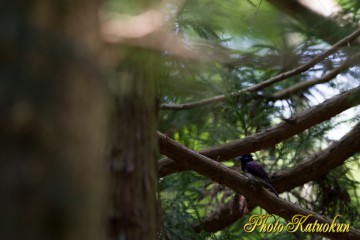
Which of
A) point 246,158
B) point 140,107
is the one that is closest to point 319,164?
point 246,158

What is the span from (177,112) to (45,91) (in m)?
5.60

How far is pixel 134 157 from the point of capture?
8.71 ft

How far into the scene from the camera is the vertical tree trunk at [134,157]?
2570mm

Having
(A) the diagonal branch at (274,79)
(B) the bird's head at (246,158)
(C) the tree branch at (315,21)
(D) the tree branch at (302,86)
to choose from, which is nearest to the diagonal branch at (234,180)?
(B) the bird's head at (246,158)

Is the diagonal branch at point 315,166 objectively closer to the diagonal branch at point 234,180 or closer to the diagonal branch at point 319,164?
the diagonal branch at point 319,164

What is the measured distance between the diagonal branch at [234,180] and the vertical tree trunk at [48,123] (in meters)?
3.15

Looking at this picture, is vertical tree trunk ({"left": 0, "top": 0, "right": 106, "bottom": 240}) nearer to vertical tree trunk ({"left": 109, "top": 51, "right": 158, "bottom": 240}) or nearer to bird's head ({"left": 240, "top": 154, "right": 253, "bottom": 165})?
vertical tree trunk ({"left": 109, "top": 51, "right": 158, "bottom": 240})

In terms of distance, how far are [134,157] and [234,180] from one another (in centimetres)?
249

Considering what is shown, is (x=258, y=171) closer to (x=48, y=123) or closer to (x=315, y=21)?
(x=315, y=21)

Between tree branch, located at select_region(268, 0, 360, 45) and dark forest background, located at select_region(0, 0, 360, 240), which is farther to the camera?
tree branch, located at select_region(268, 0, 360, 45)

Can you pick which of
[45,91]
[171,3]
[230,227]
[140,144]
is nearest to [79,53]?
[45,91]

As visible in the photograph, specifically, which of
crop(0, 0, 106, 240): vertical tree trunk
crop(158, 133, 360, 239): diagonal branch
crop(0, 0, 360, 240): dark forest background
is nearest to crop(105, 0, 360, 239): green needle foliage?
crop(0, 0, 360, 240): dark forest background

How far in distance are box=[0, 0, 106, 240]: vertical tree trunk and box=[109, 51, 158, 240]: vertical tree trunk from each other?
0.79m

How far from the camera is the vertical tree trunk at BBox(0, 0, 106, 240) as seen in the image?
4.96 feet
